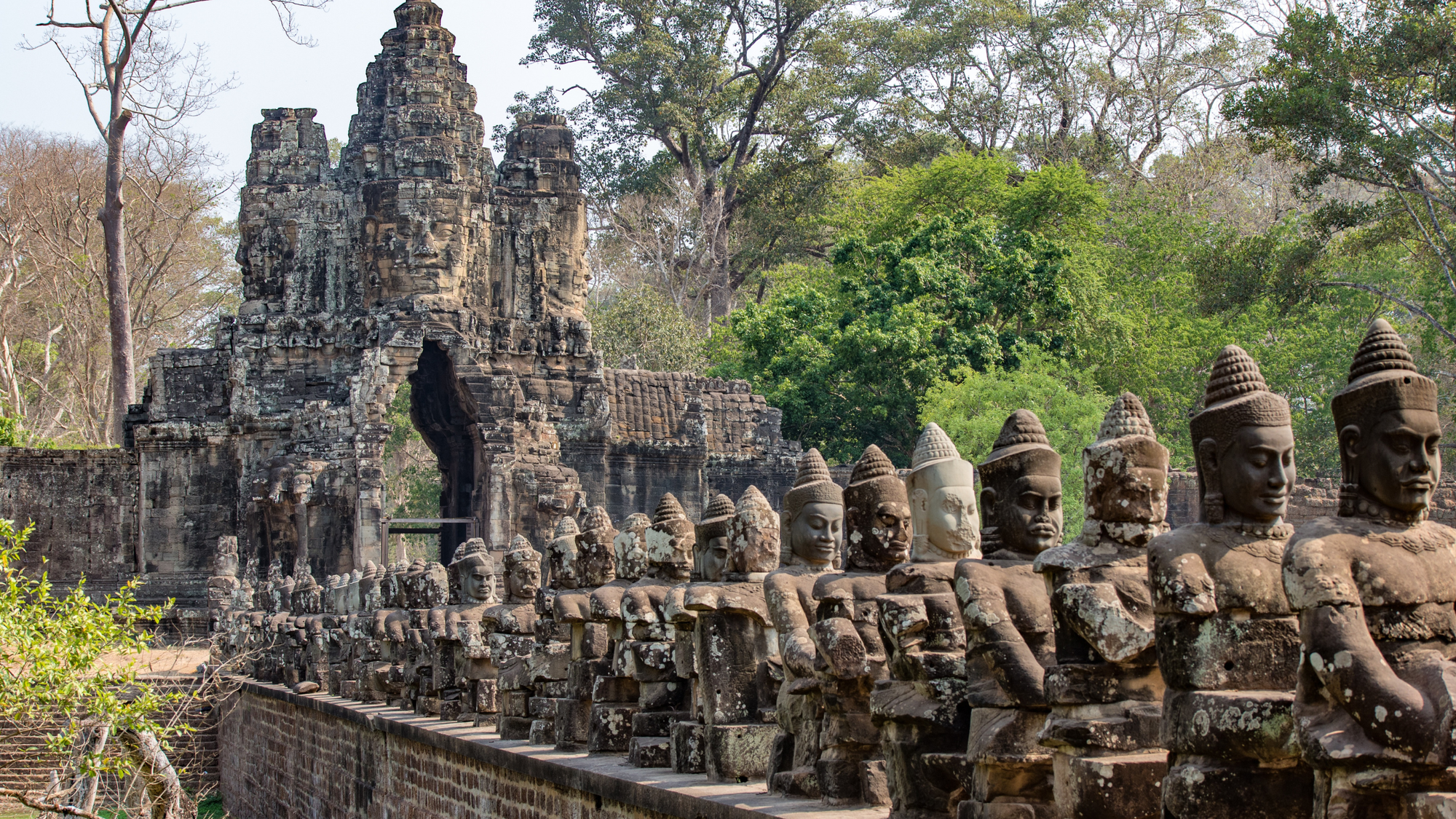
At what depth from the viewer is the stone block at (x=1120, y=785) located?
15.4 feet

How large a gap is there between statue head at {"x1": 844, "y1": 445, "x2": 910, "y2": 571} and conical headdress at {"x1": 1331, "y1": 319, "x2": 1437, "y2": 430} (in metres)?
2.81

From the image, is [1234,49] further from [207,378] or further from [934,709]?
[934,709]

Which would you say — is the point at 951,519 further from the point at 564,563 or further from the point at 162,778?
the point at 162,778

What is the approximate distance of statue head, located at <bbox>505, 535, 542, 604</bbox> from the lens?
37.8ft

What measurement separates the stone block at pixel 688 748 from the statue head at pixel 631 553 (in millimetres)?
1691

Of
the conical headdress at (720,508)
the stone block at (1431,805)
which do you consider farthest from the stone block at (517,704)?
the stone block at (1431,805)

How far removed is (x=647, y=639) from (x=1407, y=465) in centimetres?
548

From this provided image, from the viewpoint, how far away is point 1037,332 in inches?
1070

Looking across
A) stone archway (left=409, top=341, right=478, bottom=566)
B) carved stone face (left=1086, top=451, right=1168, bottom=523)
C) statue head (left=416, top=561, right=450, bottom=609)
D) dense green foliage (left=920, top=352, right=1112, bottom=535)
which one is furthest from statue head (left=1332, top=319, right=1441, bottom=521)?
stone archway (left=409, top=341, right=478, bottom=566)

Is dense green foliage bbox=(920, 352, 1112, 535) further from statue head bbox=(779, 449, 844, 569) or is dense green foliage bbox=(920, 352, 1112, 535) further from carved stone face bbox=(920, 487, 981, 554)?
carved stone face bbox=(920, 487, 981, 554)

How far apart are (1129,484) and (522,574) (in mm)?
7070

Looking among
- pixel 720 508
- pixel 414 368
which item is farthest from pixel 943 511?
pixel 414 368

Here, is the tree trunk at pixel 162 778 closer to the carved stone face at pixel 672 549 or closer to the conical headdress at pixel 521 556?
the conical headdress at pixel 521 556

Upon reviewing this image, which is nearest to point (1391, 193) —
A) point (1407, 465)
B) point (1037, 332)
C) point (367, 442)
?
point (1037, 332)
